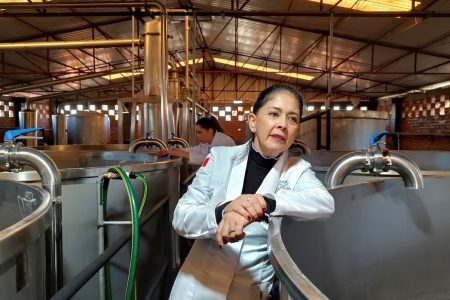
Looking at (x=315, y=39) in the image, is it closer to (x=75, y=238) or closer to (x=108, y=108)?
(x=75, y=238)

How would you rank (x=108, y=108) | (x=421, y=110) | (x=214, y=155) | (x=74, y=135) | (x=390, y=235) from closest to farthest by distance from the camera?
(x=214, y=155) < (x=390, y=235) < (x=74, y=135) < (x=421, y=110) < (x=108, y=108)

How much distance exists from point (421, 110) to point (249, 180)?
11.6m

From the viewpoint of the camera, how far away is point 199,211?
3.07 feet

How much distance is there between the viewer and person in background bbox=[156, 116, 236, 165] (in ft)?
9.18

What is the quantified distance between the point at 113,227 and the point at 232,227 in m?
0.83

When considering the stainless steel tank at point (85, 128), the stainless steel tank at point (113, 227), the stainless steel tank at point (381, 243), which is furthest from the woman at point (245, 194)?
the stainless steel tank at point (85, 128)

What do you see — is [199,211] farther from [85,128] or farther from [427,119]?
[427,119]

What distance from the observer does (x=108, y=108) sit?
1475cm

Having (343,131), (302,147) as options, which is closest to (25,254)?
(302,147)

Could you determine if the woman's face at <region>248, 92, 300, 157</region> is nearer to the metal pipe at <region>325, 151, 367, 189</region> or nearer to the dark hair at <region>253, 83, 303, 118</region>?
the dark hair at <region>253, 83, 303, 118</region>

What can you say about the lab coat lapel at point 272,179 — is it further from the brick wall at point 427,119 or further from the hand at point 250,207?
the brick wall at point 427,119

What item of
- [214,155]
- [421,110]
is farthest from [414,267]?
[421,110]

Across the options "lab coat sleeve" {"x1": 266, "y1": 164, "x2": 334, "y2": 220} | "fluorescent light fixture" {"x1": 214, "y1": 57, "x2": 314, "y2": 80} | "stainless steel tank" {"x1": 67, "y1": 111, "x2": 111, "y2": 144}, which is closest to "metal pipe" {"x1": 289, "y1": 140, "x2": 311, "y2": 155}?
"lab coat sleeve" {"x1": 266, "y1": 164, "x2": 334, "y2": 220}

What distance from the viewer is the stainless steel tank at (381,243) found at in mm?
1030
